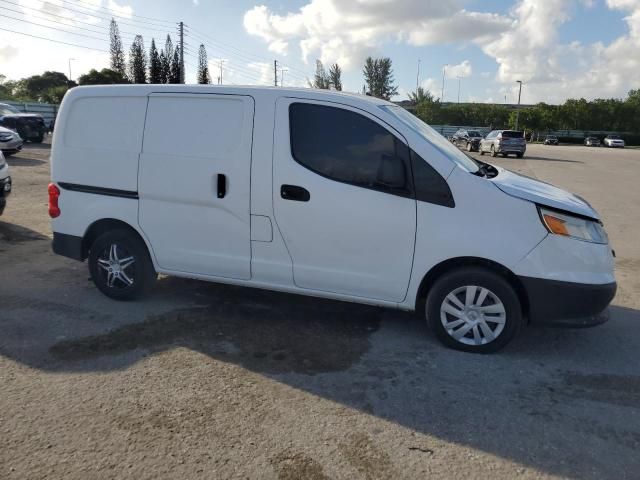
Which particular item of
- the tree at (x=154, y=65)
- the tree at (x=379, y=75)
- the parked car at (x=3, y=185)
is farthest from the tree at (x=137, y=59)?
the parked car at (x=3, y=185)

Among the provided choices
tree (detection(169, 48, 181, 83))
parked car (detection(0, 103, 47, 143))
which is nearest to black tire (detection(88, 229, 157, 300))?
parked car (detection(0, 103, 47, 143))

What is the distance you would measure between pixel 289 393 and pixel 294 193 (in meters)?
1.58

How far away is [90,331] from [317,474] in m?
2.53

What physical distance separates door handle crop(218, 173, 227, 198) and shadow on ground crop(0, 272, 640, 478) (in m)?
1.09

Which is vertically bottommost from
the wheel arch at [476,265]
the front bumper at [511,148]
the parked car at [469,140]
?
the wheel arch at [476,265]

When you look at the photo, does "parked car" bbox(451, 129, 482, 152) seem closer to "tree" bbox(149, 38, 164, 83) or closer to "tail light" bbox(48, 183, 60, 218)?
"tail light" bbox(48, 183, 60, 218)

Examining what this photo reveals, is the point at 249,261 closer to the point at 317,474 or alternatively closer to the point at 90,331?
the point at 90,331

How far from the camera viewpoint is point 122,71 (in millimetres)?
73938

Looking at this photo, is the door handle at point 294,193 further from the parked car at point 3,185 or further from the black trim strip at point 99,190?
the parked car at point 3,185

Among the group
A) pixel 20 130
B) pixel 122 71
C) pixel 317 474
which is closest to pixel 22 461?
pixel 317 474

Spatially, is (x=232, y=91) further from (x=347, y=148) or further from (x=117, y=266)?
(x=117, y=266)

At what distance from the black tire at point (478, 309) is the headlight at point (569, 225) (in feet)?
1.70

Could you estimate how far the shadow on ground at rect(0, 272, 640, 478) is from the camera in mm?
3055

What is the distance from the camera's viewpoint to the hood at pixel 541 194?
3947 millimetres
